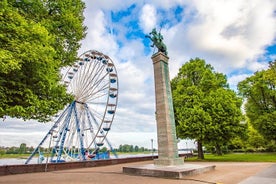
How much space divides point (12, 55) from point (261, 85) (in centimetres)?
3013

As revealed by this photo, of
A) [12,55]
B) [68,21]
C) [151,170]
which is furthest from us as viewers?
[151,170]

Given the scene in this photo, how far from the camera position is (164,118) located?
1414 centimetres

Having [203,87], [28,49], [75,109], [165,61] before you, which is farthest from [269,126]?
[28,49]

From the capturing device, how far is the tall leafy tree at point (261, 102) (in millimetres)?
26625

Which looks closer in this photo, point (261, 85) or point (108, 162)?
point (108, 162)

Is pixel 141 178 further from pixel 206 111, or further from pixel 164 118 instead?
pixel 206 111

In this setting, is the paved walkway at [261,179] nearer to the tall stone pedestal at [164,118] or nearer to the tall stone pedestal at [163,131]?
the tall stone pedestal at [163,131]

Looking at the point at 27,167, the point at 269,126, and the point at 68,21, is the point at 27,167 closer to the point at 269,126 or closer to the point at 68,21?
the point at 68,21

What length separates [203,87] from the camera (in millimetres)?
23922

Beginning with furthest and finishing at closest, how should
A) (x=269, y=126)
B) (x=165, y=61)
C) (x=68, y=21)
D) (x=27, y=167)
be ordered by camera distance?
(x=269, y=126), (x=165, y=61), (x=27, y=167), (x=68, y=21)

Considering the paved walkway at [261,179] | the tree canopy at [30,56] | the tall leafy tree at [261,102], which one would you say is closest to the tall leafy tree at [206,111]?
the tall leafy tree at [261,102]

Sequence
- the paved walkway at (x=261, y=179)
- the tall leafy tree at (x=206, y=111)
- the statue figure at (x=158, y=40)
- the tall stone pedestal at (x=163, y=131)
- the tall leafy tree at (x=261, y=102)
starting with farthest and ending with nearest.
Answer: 1. the tall leafy tree at (x=261, y=102)
2. the tall leafy tree at (x=206, y=111)
3. the statue figure at (x=158, y=40)
4. the tall stone pedestal at (x=163, y=131)
5. the paved walkway at (x=261, y=179)

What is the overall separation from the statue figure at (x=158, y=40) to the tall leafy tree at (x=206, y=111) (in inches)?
300

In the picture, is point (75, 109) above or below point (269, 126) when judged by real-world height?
above
